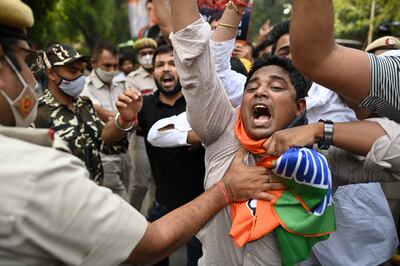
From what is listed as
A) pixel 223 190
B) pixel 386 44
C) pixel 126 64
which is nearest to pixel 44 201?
pixel 223 190

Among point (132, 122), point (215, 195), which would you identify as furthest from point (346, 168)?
point (132, 122)

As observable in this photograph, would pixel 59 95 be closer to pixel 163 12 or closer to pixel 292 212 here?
pixel 163 12

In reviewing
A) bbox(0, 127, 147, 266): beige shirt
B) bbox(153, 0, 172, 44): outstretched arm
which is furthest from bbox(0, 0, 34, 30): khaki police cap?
bbox(153, 0, 172, 44): outstretched arm

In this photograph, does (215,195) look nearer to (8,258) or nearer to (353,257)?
(8,258)

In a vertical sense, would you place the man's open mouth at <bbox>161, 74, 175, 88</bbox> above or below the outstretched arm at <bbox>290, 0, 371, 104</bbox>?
below

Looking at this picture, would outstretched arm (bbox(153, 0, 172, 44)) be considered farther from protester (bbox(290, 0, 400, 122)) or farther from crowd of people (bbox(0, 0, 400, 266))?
protester (bbox(290, 0, 400, 122))

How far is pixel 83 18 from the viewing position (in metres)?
27.9

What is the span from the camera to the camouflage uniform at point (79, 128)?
3523 mm

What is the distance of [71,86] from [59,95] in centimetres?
12

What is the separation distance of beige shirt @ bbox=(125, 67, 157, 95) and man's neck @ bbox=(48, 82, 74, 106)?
219 cm

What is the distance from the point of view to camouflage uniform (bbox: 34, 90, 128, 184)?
3.52 m

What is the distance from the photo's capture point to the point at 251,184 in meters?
1.98

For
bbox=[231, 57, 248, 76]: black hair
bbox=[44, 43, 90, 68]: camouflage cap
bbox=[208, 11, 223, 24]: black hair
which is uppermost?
bbox=[208, 11, 223, 24]: black hair

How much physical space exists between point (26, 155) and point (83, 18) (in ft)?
92.7
